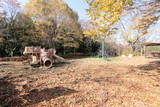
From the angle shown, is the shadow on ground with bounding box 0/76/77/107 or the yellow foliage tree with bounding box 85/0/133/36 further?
the yellow foliage tree with bounding box 85/0/133/36

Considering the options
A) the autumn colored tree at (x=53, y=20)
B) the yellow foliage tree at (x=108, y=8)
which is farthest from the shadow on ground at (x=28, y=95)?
the autumn colored tree at (x=53, y=20)

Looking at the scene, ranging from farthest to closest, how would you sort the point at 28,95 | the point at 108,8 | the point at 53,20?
the point at 53,20, the point at 108,8, the point at 28,95

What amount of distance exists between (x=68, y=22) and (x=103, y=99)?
38.9ft

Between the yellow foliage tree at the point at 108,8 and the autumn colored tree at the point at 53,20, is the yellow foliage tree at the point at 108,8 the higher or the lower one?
the lower one

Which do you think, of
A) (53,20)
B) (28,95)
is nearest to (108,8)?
(28,95)

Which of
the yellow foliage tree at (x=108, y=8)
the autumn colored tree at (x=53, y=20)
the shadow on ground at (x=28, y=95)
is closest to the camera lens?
the shadow on ground at (x=28, y=95)

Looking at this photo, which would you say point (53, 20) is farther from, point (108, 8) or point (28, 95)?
point (28, 95)

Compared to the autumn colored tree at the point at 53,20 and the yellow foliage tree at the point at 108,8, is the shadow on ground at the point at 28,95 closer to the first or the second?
the yellow foliage tree at the point at 108,8

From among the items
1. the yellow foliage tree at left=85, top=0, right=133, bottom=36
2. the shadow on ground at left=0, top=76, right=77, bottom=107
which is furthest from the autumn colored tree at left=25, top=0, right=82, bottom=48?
the shadow on ground at left=0, top=76, right=77, bottom=107

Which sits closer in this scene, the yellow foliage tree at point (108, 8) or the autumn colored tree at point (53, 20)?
the yellow foliage tree at point (108, 8)

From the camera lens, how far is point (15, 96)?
8.02 feet

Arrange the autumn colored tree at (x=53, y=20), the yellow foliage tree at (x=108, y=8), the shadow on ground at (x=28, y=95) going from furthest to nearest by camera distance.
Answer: the autumn colored tree at (x=53, y=20)
the yellow foliage tree at (x=108, y=8)
the shadow on ground at (x=28, y=95)

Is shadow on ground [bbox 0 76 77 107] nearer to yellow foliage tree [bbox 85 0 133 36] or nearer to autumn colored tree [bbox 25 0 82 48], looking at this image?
yellow foliage tree [bbox 85 0 133 36]

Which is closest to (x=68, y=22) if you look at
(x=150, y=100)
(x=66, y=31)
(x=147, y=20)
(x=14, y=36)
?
(x=66, y=31)
